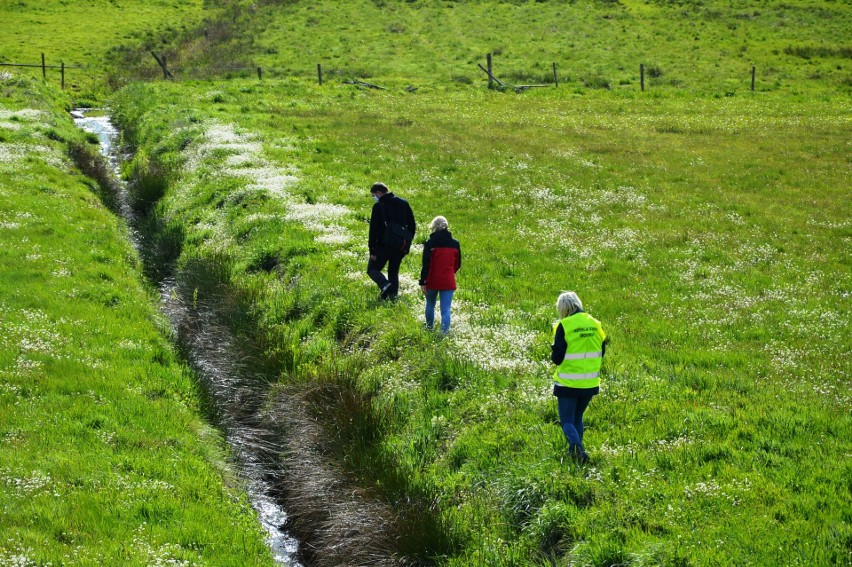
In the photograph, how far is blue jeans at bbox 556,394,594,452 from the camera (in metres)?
10.6

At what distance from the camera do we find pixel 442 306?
1526 centimetres

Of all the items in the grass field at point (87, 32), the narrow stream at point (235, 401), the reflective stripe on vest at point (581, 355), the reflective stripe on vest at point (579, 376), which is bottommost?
the narrow stream at point (235, 401)

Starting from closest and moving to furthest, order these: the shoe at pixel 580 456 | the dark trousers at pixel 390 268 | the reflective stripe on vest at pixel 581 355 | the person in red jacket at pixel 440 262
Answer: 1. the reflective stripe on vest at pixel 581 355
2. the shoe at pixel 580 456
3. the person in red jacket at pixel 440 262
4. the dark trousers at pixel 390 268

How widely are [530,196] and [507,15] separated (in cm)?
5186

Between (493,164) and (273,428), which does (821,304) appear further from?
(493,164)

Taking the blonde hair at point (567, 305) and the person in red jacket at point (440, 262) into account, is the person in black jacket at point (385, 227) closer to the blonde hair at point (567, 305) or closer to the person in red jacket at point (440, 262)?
the person in red jacket at point (440, 262)

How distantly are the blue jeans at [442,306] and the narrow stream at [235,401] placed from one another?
12.1ft

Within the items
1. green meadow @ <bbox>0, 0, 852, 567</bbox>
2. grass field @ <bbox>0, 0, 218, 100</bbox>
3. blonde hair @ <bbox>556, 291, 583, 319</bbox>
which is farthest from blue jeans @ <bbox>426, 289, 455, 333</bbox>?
grass field @ <bbox>0, 0, 218, 100</bbox>

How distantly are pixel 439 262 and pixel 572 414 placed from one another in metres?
5.23

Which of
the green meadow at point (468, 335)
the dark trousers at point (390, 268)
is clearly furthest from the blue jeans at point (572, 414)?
the dark trousers at point (390, 268)

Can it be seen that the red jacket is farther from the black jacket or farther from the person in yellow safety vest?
the person in yellow safety vest

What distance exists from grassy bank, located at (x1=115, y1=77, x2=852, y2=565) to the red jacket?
1139mm

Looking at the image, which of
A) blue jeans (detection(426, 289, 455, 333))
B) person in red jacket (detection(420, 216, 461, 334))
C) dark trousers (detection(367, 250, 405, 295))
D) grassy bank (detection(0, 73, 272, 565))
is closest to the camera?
grassy bank (detection(0, 73, 272, 565))

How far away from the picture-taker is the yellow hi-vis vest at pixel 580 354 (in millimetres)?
10414
